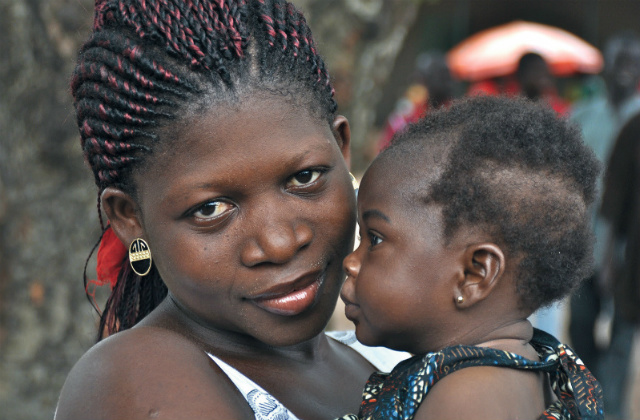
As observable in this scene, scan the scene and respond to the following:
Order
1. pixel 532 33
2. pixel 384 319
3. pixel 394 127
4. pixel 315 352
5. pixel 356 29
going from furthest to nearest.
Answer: pixel 532 33, pixel 394 127, pixel 356 29, pixel 315 352, pixel 384 319

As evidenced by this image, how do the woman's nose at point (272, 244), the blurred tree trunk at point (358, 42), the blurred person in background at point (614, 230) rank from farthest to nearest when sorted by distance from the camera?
the blurred person in background at point (614, 230)
the blurred tree trunk at point (358, 42)
the woman's nose at point (272, 244)

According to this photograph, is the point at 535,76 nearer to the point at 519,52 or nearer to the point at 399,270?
the point at 519,52

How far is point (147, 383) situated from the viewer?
1.62 meters

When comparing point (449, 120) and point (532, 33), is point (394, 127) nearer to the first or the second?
point (449, 120)

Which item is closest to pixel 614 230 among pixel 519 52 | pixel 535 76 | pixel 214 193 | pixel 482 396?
pixel 535 76

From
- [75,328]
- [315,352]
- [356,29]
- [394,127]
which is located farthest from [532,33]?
[315,352]

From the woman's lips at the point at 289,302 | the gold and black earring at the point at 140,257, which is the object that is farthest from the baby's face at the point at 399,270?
the gold and black earring at the point at 140,257

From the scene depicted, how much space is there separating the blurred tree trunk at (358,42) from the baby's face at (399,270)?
2.40 meters

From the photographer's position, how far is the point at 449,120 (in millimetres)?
1947

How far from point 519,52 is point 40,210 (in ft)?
29.4

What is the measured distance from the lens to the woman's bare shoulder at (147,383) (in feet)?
5.24

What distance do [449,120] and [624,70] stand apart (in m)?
4.42

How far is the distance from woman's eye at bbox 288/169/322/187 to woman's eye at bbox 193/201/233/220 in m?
0.18

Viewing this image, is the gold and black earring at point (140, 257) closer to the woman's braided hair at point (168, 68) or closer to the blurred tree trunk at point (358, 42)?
the woman's braided hair at point (168, 68)
